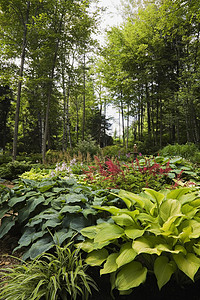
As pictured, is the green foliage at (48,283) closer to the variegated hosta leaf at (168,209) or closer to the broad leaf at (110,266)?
the broad leaf at (110,266)

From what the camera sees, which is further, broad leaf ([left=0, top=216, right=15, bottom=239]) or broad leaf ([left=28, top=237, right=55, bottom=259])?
broad leaf ([left=0, top=216, right=15, bottom=239])

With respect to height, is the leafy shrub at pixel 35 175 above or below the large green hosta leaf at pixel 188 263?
above

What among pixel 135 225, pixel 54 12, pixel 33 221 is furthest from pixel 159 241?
pixel 54 12

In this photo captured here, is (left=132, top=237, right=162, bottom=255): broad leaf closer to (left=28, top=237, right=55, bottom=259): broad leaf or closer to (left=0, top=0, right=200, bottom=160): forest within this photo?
(left=28, top=237, right=55, bottom=259): broad leaf

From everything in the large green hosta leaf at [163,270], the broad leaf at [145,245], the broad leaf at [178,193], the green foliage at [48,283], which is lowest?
the green foliage at [48,283]

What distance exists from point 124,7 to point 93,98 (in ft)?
27.3

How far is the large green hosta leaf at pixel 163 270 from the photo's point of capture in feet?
3.21

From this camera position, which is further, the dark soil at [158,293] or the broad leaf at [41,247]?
the broad leaf at [41,247]

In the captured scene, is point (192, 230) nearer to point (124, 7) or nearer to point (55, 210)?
point (55, 210)

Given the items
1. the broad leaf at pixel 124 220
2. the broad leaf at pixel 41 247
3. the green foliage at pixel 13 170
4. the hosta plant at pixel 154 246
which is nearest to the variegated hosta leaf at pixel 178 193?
the hosta plant at pixel 154 246

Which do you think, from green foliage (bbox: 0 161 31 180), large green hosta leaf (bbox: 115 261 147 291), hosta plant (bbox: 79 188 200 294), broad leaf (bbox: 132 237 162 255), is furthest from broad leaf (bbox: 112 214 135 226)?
green foliage (bbox: 0 161 31 180)

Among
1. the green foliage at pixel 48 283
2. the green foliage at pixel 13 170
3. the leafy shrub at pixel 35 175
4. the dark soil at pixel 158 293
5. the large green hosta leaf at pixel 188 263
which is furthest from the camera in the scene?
the green foliage at pixel 13 170

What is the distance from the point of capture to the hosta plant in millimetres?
1006

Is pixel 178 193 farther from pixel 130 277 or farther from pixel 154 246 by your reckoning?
pixel 130 277
